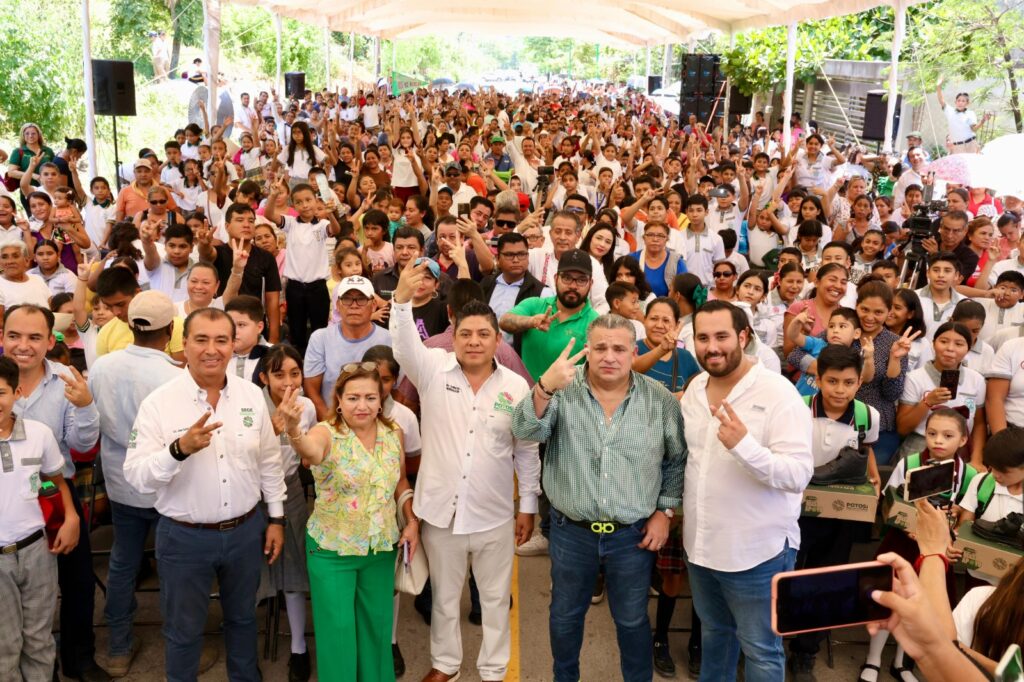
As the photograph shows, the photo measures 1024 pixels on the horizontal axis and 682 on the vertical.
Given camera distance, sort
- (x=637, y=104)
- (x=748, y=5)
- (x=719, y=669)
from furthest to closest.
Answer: (x=637, y=104) → (x=748, y=5) → (x=719, y=669)

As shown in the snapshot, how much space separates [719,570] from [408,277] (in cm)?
170

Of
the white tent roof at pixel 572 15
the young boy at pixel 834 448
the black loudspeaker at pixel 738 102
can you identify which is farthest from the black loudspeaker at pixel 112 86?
the black loudspeaker at pixel 738 102

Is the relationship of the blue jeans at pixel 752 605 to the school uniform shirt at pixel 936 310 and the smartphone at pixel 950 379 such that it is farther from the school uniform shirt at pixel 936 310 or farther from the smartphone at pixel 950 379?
the school uniform shirt at pixel 936 310

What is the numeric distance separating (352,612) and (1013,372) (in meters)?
3.90

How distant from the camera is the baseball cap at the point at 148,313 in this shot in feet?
13.2

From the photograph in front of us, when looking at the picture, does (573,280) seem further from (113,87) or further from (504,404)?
(113,87)

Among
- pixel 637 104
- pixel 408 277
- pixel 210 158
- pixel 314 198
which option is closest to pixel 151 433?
pixel 408 277

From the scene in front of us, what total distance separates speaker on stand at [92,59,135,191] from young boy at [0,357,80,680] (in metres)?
9.42

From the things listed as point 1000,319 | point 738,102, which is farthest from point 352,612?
point 738,102

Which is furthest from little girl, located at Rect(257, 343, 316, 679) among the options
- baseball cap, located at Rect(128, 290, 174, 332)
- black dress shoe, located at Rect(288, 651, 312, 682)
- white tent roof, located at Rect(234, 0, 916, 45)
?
white tent roof, located at Rect(234, 0, 916, 45)

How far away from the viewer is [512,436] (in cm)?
391

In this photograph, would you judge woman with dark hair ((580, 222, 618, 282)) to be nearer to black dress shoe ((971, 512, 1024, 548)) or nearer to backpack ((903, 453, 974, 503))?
backpack ((903, 453, 974, 503))

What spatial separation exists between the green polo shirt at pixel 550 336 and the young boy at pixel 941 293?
2502 mm

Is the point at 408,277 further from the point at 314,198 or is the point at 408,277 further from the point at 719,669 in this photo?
the point at 314,198
